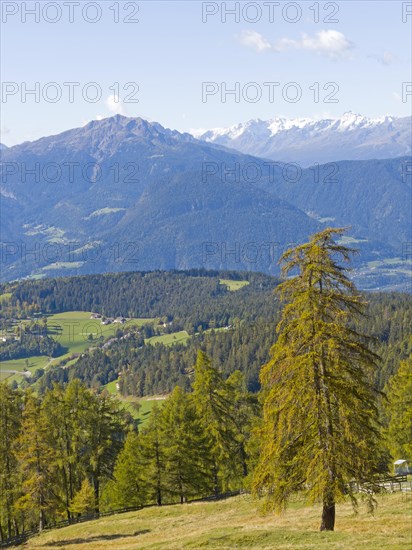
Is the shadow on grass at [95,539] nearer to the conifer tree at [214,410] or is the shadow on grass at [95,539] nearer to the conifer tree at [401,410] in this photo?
the conifer tree at [214,410]

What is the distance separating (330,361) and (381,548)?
838 centimetres

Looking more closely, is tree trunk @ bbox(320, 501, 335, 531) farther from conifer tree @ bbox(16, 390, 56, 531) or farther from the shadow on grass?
conifer tree @ bbox(16, 390, 56, 531)

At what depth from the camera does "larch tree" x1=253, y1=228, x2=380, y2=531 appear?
95.1ft

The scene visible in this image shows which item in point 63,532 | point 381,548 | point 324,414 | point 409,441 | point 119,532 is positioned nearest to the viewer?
point 381,548

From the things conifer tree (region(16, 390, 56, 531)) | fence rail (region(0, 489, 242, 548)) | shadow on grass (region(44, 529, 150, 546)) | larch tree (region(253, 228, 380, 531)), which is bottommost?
fence rail (region(0, 489, 242, 548))

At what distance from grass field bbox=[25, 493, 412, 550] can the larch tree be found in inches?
71.2

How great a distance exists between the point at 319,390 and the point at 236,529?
10466mm

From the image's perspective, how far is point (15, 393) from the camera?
5766 centimetres

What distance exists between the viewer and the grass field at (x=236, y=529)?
1129 inches

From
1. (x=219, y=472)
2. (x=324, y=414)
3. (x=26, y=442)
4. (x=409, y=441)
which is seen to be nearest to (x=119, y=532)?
(x=26, y=442)

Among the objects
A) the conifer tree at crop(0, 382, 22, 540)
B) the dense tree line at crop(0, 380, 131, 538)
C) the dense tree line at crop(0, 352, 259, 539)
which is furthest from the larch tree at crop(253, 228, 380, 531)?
the conifer tree at crop(0, 382, 22, 540)

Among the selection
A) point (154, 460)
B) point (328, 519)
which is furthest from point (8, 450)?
point (328, 519)

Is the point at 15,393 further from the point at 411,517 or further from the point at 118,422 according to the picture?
the point at 411,517

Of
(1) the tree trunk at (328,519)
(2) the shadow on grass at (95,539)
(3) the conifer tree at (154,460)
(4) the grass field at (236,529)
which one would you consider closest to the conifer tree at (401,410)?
(4) the grass field at (236,529)
